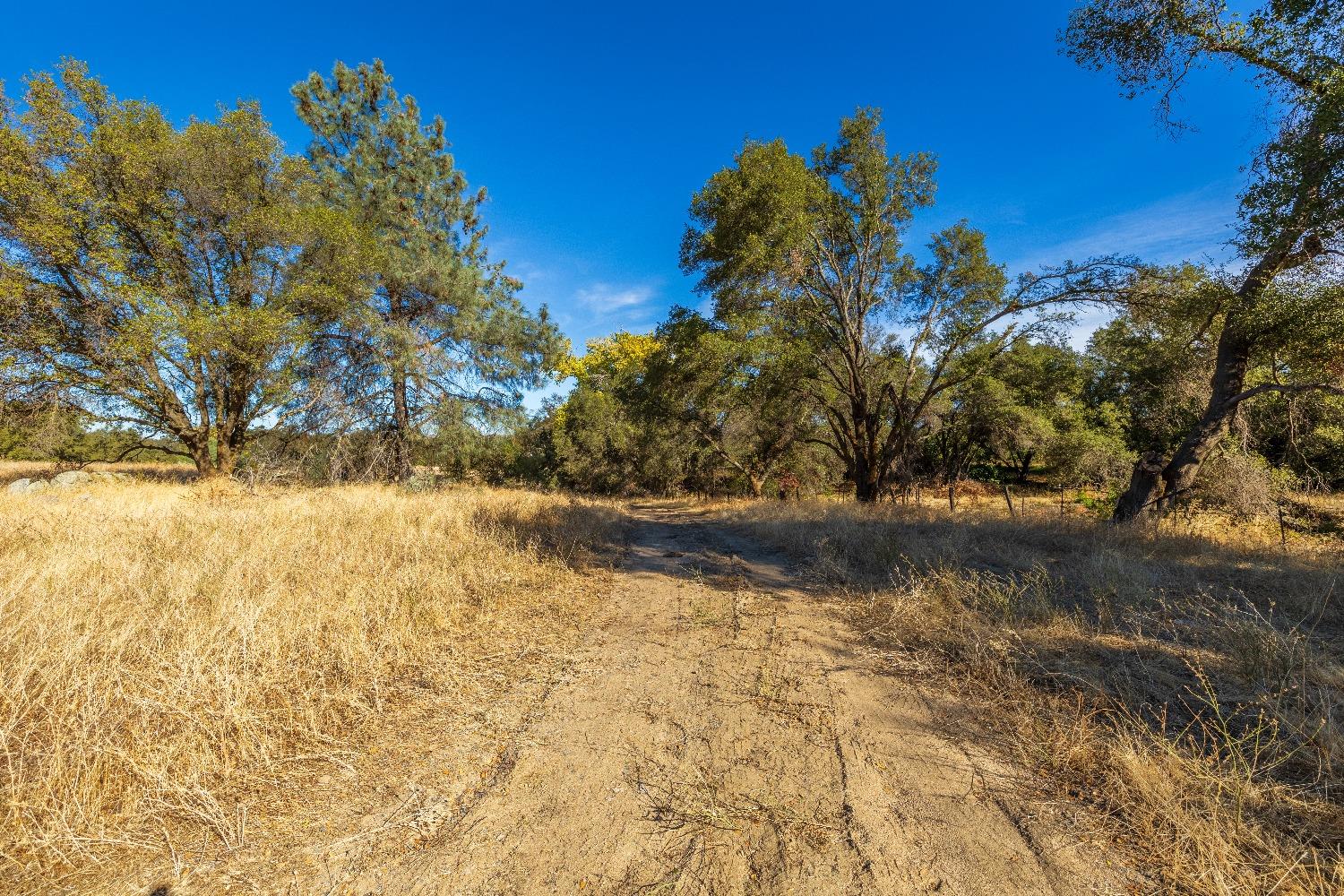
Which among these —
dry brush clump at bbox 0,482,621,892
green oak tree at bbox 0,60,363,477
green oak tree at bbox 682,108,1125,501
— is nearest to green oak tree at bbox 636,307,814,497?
green oak tree at bbox 682,108,1125,501

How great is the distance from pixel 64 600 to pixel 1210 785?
734cm

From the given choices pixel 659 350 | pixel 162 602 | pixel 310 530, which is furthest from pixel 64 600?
pixel 659 350

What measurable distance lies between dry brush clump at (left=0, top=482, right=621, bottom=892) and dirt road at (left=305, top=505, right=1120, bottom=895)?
3.13ft

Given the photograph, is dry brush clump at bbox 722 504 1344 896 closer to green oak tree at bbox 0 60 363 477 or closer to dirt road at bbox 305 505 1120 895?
dirt road at bbox 305 505 1120 895

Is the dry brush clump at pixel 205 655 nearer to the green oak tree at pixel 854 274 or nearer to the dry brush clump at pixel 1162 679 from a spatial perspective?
the dry brush clump at pixel 1162 679

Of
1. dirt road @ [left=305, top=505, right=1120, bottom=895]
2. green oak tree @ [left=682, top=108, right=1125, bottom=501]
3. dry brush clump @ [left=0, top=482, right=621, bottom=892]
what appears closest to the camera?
dirt road @ [left=305, top=505, right=1120, bottom=895]

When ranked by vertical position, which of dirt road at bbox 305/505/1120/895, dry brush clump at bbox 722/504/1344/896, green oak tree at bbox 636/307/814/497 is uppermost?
green oak tree at bbox 636/307/814/497

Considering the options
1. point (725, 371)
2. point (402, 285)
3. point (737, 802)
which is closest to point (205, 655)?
point (737, 802)

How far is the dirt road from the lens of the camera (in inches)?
71.5

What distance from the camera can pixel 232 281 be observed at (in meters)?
13.7

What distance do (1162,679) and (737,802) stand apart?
3.17m

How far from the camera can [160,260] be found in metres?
13.0

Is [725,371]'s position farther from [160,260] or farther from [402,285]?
[160,260]

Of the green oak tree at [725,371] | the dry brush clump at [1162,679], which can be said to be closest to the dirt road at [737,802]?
the dry brush clump at [1162,679]
